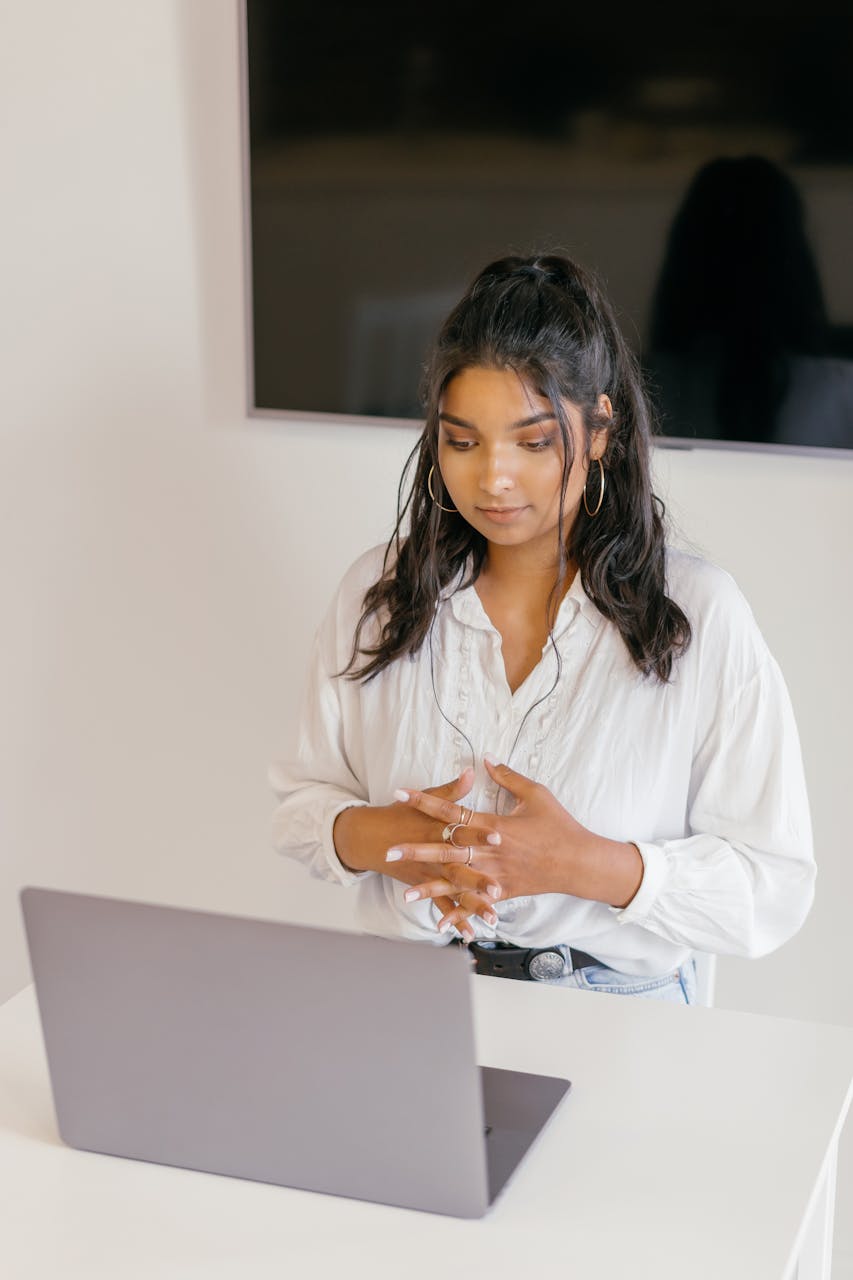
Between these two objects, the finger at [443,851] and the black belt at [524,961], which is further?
the black belt at [524,961]

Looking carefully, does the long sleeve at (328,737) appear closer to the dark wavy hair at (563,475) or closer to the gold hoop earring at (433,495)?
the dark wavy hair at (563,475)

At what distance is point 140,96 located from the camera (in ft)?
7.24

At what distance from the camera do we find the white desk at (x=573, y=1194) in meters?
1.05

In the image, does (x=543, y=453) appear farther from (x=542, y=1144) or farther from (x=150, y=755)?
(x=150, y=755)

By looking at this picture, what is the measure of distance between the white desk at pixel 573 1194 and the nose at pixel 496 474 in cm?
51

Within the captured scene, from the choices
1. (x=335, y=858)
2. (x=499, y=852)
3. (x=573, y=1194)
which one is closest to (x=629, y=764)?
(x=499, y=852)

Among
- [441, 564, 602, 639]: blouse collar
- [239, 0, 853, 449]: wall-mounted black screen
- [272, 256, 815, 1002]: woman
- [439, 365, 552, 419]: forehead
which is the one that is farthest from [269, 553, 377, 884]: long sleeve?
[239, 0, 853, 449]: wall-mounted black screen

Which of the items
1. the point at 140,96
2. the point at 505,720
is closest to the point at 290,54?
the point at 140,96

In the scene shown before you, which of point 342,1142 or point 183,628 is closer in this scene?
point 342,1142

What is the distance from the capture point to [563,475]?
1524mm

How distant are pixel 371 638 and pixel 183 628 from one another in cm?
74

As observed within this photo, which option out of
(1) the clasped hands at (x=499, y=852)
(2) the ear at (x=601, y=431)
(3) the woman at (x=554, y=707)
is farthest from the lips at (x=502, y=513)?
(1) the clasped hands at (x=499, y=852)

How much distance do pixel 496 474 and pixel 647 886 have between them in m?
0.42

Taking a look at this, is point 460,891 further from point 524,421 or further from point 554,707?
point 524,421
